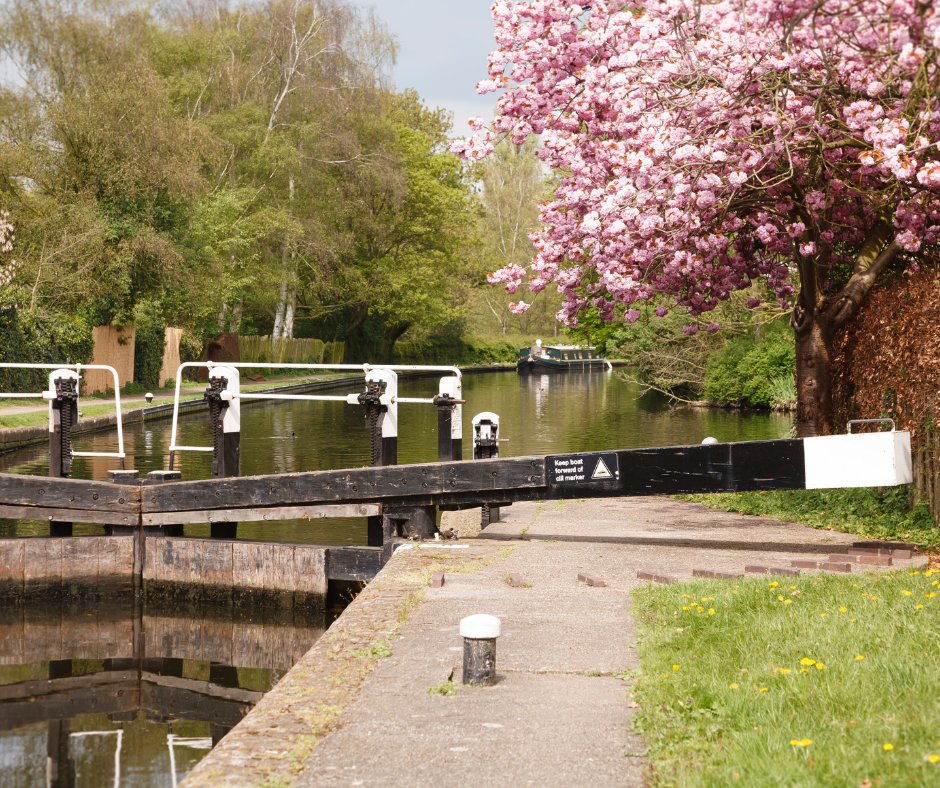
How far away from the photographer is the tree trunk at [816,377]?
41.6 ft

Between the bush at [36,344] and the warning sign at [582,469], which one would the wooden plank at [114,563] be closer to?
the warning sign at [582,469]

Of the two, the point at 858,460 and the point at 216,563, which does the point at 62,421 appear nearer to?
the point at 216,563

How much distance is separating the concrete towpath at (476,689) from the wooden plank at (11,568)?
3960 mm

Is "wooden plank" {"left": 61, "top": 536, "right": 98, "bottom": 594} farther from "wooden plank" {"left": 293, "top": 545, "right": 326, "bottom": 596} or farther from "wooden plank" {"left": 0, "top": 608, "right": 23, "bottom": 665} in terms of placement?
"wooden plank" {"left": 293, "top": 545, "right": 326, "bottom": 596}

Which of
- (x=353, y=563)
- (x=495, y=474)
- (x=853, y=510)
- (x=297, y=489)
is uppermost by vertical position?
(x=495, y=474)

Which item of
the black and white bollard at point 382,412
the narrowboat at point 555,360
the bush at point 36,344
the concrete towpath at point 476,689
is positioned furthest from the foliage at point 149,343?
the narrowboat at point 555,360

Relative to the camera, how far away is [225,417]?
1149 cm

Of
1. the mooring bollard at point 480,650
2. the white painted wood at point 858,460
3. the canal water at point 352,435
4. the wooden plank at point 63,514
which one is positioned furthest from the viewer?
the canal water at point 352,435

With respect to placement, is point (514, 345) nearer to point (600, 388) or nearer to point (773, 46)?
point (600, 388)

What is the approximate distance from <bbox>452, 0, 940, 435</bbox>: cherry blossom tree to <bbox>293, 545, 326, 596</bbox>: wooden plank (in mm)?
4308

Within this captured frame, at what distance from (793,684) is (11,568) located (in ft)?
27.3

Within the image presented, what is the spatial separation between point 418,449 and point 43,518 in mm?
12496

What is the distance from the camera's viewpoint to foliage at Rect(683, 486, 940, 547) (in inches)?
414

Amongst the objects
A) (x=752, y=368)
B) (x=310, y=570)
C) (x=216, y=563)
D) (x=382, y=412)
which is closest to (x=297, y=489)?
(x=310, y=570)
